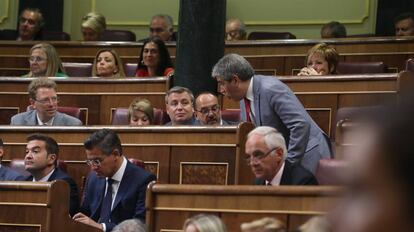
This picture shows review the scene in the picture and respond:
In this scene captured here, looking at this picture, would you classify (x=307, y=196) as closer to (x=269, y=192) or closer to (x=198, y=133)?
(x=269, y=192)

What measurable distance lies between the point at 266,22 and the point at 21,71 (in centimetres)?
235

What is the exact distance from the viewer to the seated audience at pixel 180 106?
456 centimetres

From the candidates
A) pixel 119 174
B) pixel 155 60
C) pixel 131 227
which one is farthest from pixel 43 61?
pixel 131 227

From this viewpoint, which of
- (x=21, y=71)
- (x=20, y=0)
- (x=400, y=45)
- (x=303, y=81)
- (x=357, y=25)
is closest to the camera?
(x=303, y=81)

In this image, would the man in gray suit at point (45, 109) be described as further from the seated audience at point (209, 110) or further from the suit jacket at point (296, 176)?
the suit jacket at point (296, 176)

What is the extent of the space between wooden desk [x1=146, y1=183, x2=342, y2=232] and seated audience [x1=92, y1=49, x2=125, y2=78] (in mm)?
2356

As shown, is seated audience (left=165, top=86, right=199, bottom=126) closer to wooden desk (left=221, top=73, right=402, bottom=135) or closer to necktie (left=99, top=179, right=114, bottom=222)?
wooden desk (left=221, top=73, right=402, bottom=135)

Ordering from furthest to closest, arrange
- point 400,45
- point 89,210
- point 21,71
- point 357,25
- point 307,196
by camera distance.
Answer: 1. point 357,25
2. point 21,71
3. point 400,45
4. point 89,210
5. point 307,196

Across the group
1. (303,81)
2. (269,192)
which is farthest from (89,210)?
(303,81)

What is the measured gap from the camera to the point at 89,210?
4.02m

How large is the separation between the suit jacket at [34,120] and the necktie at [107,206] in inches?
42.7

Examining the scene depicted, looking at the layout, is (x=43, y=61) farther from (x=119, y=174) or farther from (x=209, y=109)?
(x=119, y=174)

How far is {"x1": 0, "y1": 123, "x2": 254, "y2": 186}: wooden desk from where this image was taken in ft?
13.6

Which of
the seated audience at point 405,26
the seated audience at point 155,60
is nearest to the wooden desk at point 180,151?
the seated audience at point 155,60
